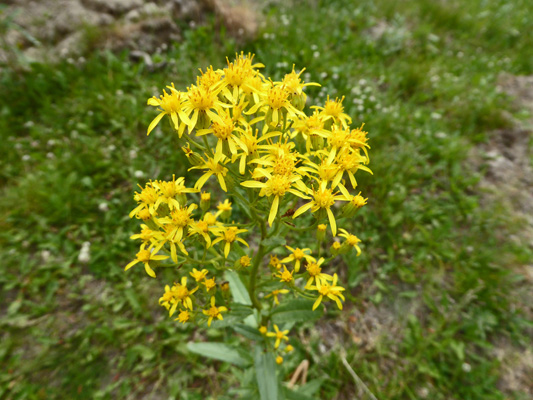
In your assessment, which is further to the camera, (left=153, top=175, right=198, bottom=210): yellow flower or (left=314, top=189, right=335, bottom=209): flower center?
(left=153, top=175, right=198, bottom=210): yellow flower

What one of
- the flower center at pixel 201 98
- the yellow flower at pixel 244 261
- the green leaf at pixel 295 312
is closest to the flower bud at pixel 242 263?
the yellow flower at pixel 244 261

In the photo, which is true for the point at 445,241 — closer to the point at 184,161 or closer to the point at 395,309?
the point at 395,309

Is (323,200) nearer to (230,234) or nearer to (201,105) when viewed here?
(230,234)

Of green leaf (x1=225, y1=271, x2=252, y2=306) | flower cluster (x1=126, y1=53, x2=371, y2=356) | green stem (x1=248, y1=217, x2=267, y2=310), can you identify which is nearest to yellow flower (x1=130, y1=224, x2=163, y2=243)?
flower cluster (x1=126, y1=53, x2=371, y2=356)

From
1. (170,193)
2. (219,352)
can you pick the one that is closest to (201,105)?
(170,193)

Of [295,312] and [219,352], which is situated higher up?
[295,312]

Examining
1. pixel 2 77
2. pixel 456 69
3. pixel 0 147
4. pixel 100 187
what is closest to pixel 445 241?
pixel 456 69

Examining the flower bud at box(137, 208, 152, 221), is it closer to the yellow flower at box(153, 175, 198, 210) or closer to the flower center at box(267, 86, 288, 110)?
the yellow flower at box(153, 175, 198, 210)
